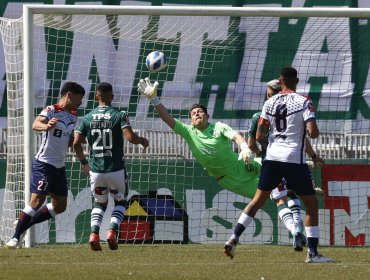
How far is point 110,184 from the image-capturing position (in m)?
14.0

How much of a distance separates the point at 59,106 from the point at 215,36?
440 centimetres

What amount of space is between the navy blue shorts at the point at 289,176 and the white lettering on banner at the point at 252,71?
622cm

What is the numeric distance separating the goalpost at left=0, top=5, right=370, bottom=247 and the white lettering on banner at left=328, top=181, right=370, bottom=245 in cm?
2

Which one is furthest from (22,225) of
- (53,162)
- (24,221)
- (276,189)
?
(276,189)

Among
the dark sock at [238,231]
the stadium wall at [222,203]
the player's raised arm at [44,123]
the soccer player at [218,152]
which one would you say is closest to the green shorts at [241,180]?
the soccer player at [218,152]

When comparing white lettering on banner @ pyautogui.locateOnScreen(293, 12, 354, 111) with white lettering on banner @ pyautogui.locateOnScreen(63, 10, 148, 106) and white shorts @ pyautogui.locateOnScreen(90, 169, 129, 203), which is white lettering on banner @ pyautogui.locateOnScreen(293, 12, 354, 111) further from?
white shorts @ pyautogui.locateOnScreen(90, 169, 129, 203)

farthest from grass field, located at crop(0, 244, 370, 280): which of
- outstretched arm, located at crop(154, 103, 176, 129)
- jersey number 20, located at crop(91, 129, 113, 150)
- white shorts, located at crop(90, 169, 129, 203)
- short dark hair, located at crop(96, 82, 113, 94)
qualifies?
short dark hair, located at crop(96, 82, 113, 94)

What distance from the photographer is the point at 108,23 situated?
17516 millimetres

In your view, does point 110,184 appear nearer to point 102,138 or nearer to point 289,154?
point 102,138

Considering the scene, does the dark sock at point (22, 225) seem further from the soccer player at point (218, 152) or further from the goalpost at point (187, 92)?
the soccer player at point (218, 152)

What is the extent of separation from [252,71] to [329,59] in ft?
5.25

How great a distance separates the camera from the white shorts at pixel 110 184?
13867mm

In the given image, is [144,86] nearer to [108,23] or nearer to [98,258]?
[98,258]

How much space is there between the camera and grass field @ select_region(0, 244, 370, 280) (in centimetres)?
1034
